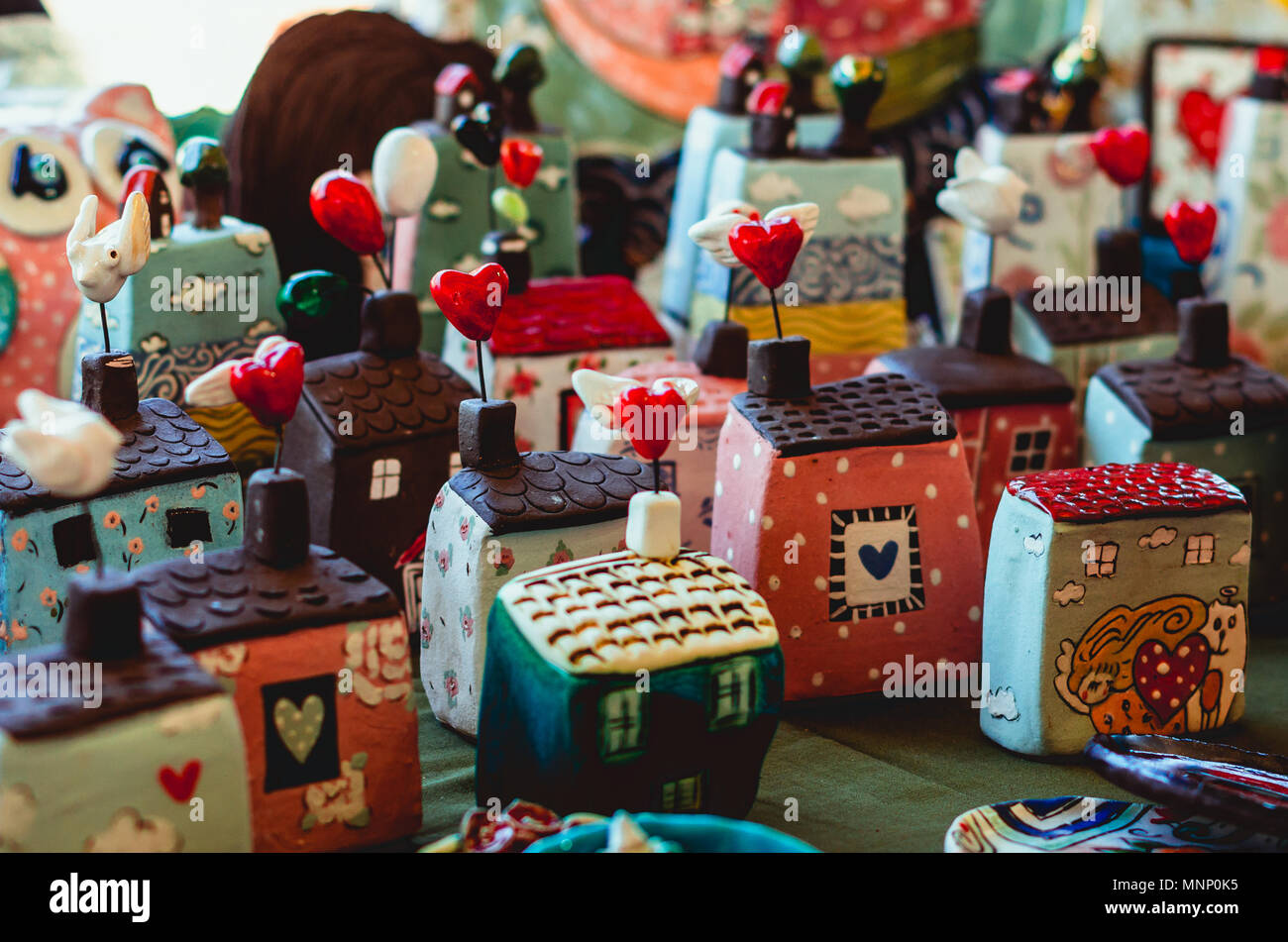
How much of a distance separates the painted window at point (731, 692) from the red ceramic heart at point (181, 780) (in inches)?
21.0

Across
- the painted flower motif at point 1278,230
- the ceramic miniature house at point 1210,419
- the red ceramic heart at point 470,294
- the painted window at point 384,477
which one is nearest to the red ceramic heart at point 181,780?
the red ceramic heart at point 470,294

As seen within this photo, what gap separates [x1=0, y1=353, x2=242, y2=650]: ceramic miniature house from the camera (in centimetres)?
173

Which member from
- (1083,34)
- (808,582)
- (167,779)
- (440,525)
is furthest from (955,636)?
(1083,34)

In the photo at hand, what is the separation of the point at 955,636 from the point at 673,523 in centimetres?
60

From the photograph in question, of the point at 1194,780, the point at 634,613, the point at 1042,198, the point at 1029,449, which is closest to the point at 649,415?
the point at 634,613

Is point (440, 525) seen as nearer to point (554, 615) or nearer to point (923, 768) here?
point (554, 615)

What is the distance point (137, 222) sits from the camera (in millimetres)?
1788

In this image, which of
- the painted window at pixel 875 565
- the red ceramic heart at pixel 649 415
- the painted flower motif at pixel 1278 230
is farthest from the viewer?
the painted flower motif at pixel 1278 230

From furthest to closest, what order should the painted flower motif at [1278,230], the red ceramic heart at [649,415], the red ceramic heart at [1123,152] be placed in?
the painted flower motif at [1278,230]
the red ceramic heart at [1123,152]
the red ceramic heart at [649,415]

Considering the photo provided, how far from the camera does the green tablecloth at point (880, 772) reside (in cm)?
170

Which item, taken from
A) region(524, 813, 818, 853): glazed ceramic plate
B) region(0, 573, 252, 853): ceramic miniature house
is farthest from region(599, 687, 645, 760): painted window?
region(0, 573, 252, 853): ceramic miniature house

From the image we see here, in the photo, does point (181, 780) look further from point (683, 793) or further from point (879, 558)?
point (879, 558)

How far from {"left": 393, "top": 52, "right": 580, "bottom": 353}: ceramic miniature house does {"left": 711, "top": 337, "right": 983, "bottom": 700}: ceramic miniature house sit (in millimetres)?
833

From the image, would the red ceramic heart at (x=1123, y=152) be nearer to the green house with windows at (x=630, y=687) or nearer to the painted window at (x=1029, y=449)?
the painted window at (x=1029, y=449)
